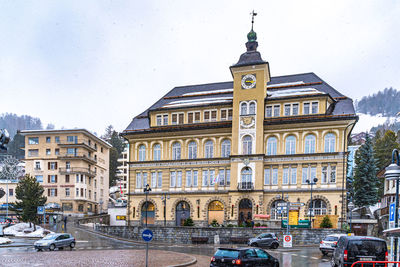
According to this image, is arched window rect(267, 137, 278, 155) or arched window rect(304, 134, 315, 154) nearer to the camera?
arched window rect(304, 134, 315, 154)

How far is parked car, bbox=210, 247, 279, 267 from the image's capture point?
17417 millimetres

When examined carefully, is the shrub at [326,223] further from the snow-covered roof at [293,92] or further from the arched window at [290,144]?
the snow-covered roof at [293,92]

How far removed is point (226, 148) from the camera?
184 feet

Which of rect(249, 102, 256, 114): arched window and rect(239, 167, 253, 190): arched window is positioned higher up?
rect(249, 102, 256, 114): arched window

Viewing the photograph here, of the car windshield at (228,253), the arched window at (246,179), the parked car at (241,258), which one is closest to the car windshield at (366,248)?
the parked car at (241,258)

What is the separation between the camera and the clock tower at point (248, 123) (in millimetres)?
52938

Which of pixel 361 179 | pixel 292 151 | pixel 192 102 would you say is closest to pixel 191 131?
pixel 192 102

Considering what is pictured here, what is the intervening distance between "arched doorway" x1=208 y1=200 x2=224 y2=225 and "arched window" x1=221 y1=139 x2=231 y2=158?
654 centimetres

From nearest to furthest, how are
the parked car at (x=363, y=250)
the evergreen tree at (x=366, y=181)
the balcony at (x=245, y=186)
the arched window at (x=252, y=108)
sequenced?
the parked car at (x=363, y=250), the balcony at (x=245, y=186), the arched window at (x=252, y=108), the evergreen tree at (x=366, y=181)

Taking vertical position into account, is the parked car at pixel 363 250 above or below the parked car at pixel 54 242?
above

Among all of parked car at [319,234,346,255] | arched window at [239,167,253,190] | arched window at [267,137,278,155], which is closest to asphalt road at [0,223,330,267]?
parked car at [319,234,346,255]

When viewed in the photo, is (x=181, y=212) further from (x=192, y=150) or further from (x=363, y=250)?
(x=363, y=250)

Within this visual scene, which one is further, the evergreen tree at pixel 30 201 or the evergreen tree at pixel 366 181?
the evergreen tree at pixel 366 181

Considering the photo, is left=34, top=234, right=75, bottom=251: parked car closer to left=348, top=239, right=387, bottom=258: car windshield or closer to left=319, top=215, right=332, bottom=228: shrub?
left=348, top=239, right=387, bottom=258: car windshield
